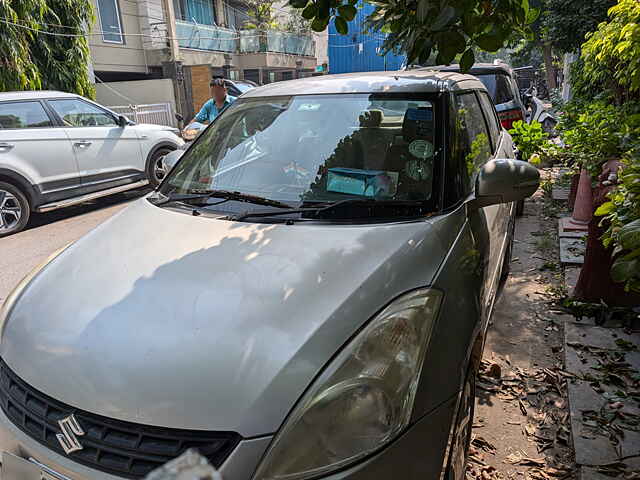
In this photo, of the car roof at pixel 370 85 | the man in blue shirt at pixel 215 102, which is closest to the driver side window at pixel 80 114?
the man in blue shirt at pixel 215 102

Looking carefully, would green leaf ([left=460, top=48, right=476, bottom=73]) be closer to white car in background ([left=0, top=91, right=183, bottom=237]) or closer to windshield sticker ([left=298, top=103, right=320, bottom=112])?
windshield sticker ([left=298, top=103, right=320, bottom=112])

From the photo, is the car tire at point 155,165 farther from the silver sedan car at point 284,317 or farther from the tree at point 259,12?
the tree at point 259,12

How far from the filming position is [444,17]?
6.93 ft

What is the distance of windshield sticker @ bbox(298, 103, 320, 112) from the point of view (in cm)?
268

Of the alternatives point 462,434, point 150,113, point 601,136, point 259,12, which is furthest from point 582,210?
point 259,12

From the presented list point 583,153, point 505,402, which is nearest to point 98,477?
point 505,402

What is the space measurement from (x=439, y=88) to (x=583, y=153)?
2.25 m

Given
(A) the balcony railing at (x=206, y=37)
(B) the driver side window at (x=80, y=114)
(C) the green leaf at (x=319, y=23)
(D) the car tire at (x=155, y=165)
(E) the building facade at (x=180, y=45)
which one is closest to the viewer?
(C) the green leaf at (x=319, y=23)

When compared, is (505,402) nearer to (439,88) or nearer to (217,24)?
(439,88)

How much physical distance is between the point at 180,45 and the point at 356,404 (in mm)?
20509

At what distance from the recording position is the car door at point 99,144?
6.69 metres

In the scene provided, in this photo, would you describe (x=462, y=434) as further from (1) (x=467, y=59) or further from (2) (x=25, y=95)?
(2) (x=25, y=95)

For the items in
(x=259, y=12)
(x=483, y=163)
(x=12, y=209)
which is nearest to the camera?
(x=483, y=163)

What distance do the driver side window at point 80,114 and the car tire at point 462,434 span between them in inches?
262
